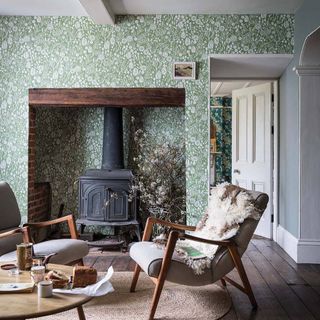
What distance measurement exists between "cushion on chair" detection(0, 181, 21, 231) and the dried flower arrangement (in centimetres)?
151

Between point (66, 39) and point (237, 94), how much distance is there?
2567 mm

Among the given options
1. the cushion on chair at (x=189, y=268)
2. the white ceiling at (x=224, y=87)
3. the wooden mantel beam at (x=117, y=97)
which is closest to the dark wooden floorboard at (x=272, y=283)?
the cushion on chair at (x=189, y=268)

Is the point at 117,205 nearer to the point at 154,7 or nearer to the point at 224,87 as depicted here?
the point at 154,7

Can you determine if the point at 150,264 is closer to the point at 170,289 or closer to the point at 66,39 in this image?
the point at 170,289

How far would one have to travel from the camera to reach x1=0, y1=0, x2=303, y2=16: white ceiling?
4.48 metres

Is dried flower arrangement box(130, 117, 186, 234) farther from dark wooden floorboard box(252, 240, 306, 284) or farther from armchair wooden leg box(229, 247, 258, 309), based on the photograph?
armchair wooden leg box(229, 247, 258, 309)

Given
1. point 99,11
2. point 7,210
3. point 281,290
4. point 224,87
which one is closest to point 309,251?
point 281,290

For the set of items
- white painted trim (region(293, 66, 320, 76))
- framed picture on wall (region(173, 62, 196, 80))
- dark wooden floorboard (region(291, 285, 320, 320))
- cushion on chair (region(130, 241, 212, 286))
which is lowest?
dark wooden floorboard (region(291, 285, 320, 320))

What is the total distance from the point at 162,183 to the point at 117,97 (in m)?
1.09

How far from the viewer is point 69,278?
241cm

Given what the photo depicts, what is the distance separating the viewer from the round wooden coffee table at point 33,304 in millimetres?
1932

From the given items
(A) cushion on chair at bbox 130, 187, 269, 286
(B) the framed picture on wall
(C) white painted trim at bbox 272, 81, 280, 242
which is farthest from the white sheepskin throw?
(C) white painted trim at bbox 272, 81, 280, 242

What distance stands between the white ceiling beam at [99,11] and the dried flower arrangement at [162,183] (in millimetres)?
1156

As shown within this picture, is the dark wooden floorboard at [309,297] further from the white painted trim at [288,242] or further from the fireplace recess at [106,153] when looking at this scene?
the fireplace recess at [106,153]
